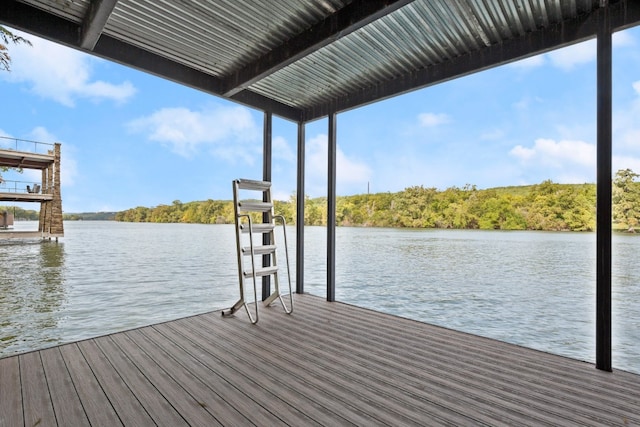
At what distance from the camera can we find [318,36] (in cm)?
263

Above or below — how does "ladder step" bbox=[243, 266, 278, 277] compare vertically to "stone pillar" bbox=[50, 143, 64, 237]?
below

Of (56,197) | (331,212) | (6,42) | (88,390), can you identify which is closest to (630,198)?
(331,212)

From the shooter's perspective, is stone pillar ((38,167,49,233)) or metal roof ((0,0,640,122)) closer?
metal roof ((0,0,640,122))

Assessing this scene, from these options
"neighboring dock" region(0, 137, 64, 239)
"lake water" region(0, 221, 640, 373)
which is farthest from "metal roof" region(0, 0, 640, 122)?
"lake water" region(0, 221, 640, 373)

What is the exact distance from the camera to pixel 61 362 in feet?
8.01

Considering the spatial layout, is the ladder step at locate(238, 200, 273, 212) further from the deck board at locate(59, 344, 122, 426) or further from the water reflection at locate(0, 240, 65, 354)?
the water reflection at locate(0, 240, 65, 354)

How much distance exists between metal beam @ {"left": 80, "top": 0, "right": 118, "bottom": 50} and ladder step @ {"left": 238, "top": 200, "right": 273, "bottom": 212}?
1.94 metres

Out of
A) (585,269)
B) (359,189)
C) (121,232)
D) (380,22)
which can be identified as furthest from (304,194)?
(585,269)

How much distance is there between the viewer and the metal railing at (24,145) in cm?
322

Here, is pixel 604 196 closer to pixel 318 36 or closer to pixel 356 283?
pixel 318 36

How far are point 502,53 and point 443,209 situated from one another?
3.96 metres

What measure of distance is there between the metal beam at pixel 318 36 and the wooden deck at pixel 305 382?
245 centimetres

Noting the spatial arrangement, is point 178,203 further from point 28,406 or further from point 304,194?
point 28,406

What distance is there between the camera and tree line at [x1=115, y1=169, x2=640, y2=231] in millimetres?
4961
